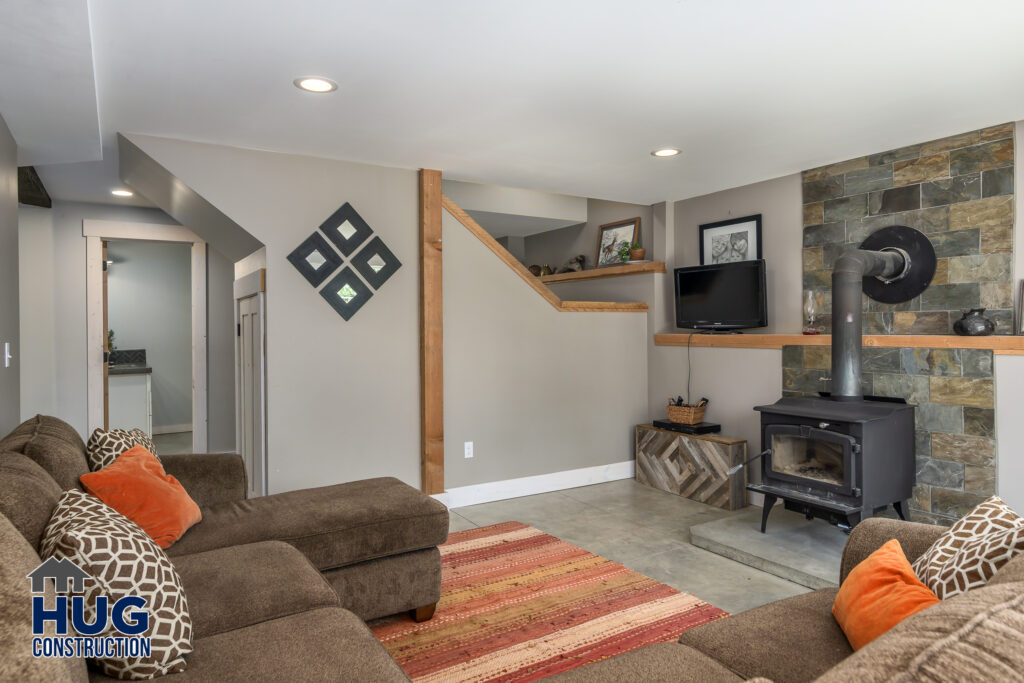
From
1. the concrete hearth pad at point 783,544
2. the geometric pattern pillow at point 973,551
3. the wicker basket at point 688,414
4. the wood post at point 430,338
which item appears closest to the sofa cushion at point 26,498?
the geometric pattern pillow at point 973,551

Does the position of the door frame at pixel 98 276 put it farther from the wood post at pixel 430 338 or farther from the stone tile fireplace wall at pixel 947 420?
the stone tile fireplace wall at pixel 947 420

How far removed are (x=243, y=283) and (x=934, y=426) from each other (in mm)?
4438

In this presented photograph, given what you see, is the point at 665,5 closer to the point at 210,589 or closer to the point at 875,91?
the point at 875,91

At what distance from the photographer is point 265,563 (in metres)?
2.01

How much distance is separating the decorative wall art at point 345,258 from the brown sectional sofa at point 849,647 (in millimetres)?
2992

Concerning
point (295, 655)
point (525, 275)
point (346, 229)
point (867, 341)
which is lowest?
point (295, 655)

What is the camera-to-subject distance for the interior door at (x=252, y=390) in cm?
390

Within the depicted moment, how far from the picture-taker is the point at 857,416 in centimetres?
320

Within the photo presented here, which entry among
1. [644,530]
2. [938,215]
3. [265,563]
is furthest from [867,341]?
[265,563]

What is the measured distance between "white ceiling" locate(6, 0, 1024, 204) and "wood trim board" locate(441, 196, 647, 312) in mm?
467

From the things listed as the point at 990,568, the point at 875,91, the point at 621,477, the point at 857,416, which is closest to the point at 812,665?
the point at 990,568

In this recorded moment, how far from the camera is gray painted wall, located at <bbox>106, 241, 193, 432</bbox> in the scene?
798cm

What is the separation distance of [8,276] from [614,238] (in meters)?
4.40

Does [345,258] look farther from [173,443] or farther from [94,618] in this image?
[173,443]
